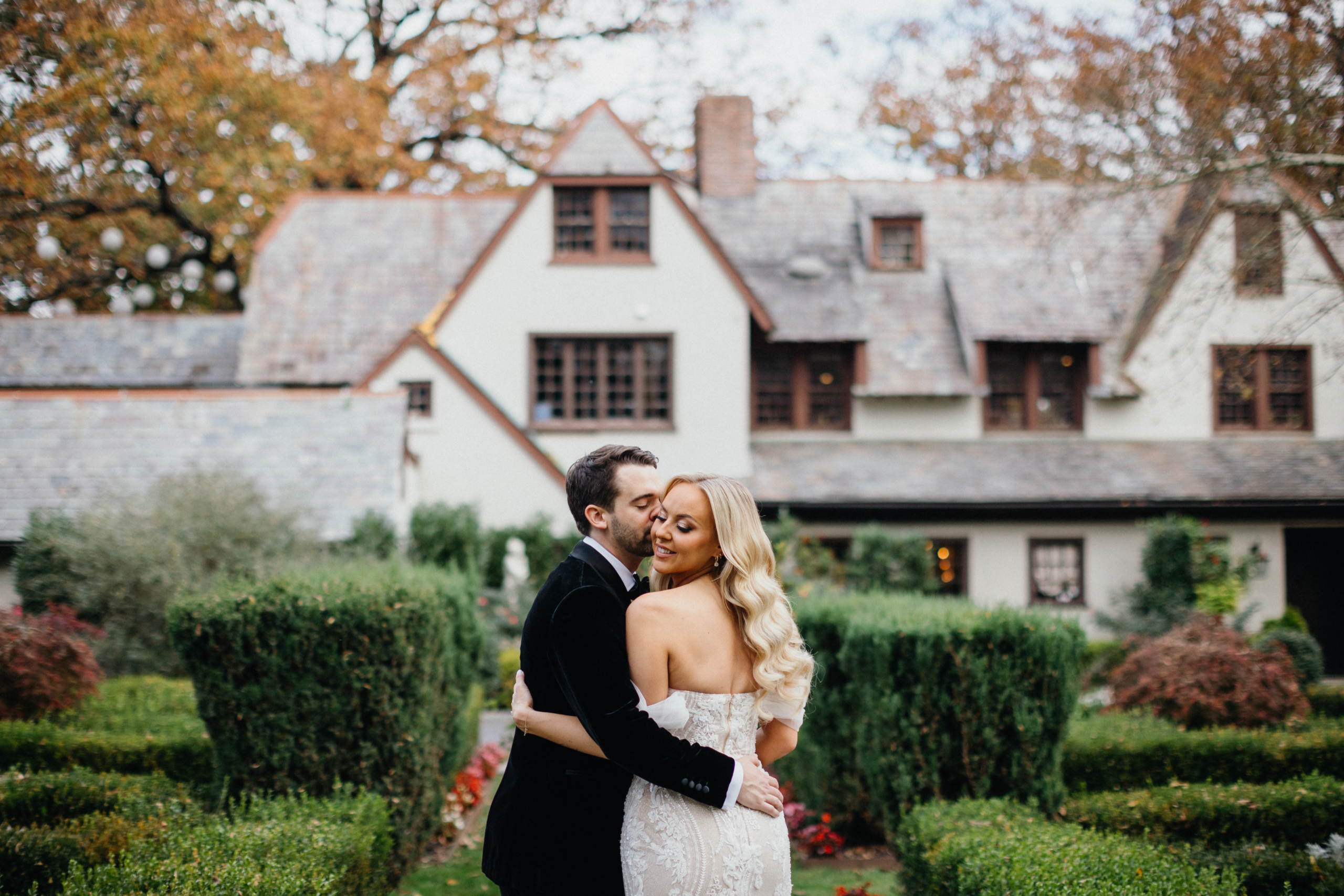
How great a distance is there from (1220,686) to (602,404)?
1183cm

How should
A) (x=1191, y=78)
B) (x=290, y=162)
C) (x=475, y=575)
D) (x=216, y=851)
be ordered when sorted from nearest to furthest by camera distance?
(x=216, y=851) < (x=475, y=575) < (x=1191, y=78) < (x=290, y=162)

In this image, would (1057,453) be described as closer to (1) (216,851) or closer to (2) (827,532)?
(2) (827,532)

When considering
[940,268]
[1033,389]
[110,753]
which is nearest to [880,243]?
[940,268]

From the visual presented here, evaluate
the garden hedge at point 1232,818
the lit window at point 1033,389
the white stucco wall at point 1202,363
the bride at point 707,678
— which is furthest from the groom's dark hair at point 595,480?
the white stucco wall at point 1202,363

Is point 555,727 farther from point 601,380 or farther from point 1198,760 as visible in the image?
point 601,380

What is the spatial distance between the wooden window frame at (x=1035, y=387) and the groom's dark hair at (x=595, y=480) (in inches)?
641

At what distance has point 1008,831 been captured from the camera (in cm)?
533

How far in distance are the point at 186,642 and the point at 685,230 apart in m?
13.6

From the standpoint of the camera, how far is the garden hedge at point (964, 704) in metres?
6.45

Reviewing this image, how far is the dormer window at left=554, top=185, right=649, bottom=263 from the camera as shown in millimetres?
17953

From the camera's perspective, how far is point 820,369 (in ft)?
62.9

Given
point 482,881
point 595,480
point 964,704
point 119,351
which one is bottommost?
point 482,881

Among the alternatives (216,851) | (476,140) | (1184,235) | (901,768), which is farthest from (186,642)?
(476,140)

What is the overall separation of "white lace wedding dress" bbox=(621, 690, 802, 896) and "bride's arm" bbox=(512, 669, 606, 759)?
25cm
